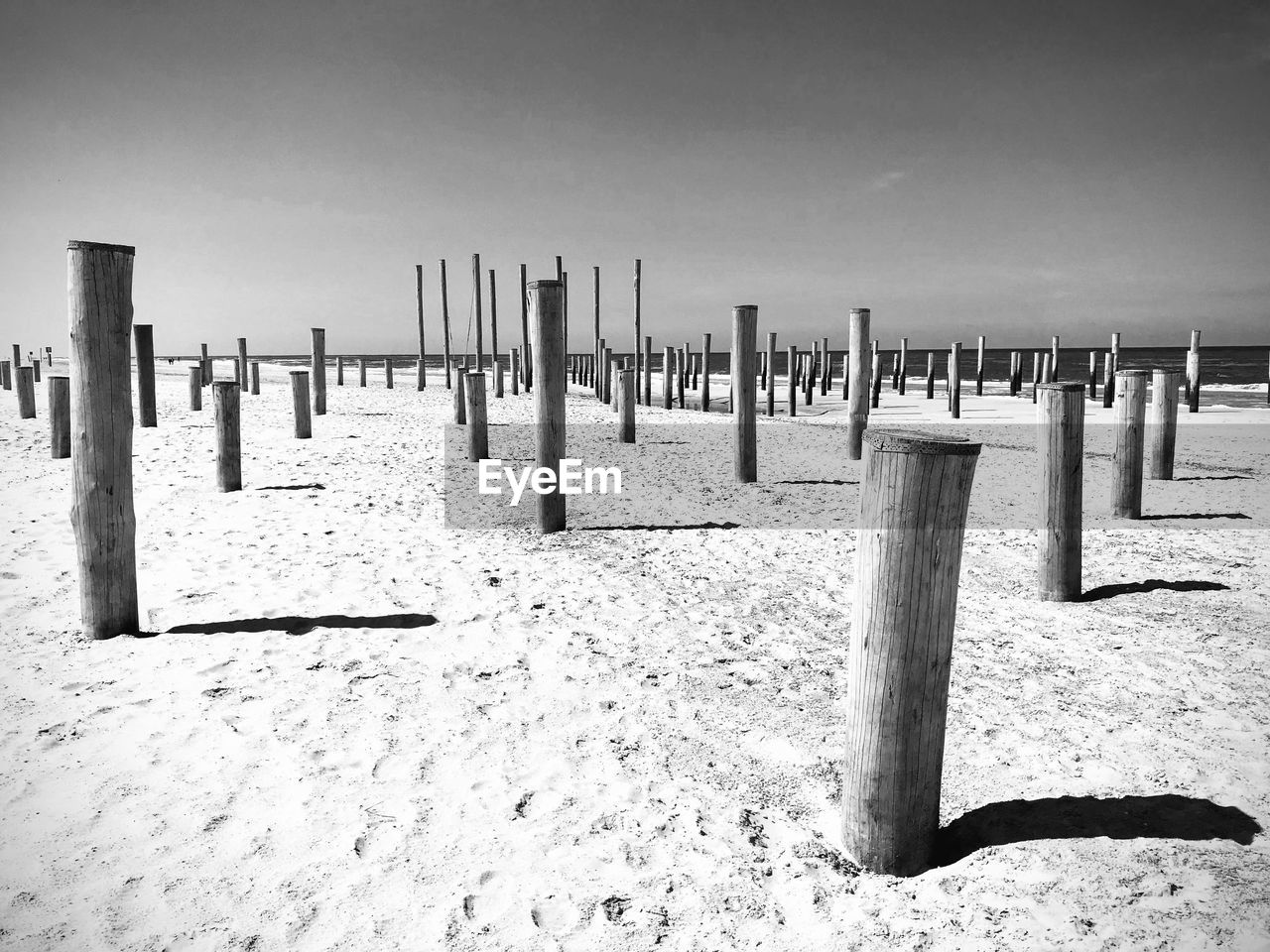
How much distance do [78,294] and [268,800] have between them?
283 cm

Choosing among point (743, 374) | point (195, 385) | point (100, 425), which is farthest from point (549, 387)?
point (195, 385)

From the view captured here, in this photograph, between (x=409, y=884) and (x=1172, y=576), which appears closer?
(x=409, y=884)

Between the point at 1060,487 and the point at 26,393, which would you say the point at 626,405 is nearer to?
the point at 1060,487

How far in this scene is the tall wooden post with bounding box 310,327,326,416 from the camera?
43.6 feet

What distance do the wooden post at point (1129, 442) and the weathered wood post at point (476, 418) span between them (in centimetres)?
688

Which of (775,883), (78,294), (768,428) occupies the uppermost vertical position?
(78,294)

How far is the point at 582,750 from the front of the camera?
3.15 meters

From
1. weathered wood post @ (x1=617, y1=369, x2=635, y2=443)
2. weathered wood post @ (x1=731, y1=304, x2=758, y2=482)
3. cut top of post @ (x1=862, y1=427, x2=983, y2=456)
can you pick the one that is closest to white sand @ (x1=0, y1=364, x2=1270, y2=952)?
cut top of post @ (x1=862, y1=427, x2=983, y2=456)

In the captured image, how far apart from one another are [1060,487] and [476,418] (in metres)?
7.00

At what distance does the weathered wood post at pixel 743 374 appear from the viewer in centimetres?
831

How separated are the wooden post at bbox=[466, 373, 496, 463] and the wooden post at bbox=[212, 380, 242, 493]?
2.75 meters

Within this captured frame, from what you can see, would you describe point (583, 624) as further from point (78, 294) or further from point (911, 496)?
point (78, 294)

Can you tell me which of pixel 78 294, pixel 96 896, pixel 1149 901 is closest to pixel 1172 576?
pixel 1149 901

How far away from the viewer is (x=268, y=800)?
2.72m
